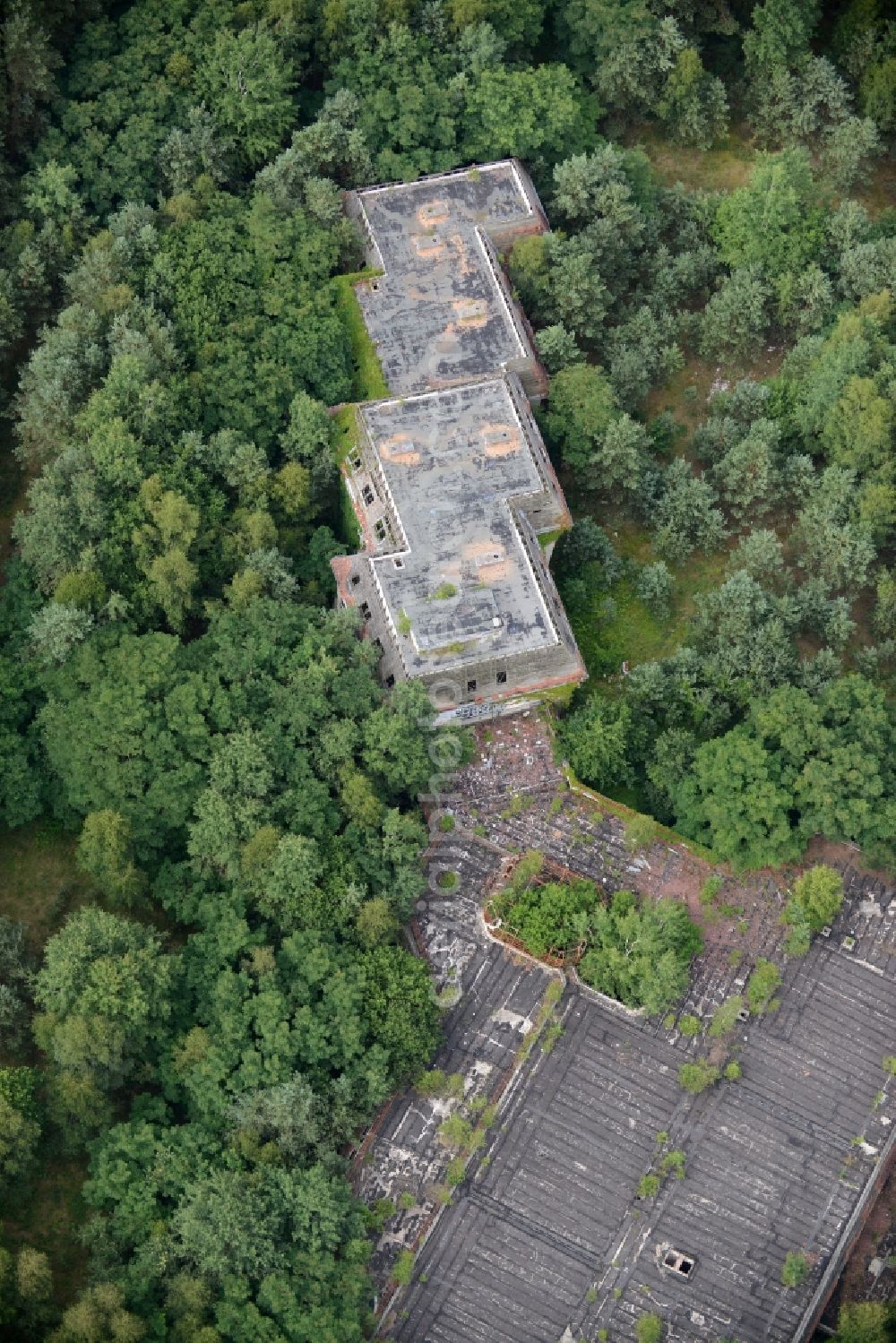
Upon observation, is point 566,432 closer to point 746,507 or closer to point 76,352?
point 746,507

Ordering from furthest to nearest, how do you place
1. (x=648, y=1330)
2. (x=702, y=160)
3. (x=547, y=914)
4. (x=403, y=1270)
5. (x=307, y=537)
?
(x=702, y=160)
(x=307, y=537)
(x=547, y=914)
(x=403, y=1270)
(x=648, y=1330)

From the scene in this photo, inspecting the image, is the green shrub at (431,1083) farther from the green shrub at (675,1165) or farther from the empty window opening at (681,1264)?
the empty window opening at (681,1264)

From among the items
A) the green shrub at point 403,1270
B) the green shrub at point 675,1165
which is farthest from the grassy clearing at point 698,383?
the green shrub at point 403,1270

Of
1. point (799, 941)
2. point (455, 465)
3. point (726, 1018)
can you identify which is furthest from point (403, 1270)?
point (455, 465)

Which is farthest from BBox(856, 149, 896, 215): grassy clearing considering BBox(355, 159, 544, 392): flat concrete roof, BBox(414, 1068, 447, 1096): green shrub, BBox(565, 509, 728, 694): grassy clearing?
BBox(414, 1068, 447, 1096): green shrub

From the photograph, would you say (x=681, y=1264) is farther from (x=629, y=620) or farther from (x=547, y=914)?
(x=629, y=620)

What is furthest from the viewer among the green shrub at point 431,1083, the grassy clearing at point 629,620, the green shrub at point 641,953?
the grassy clearing at point 629,620

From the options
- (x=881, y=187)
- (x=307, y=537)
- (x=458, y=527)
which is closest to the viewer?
(x=458, y=527)
